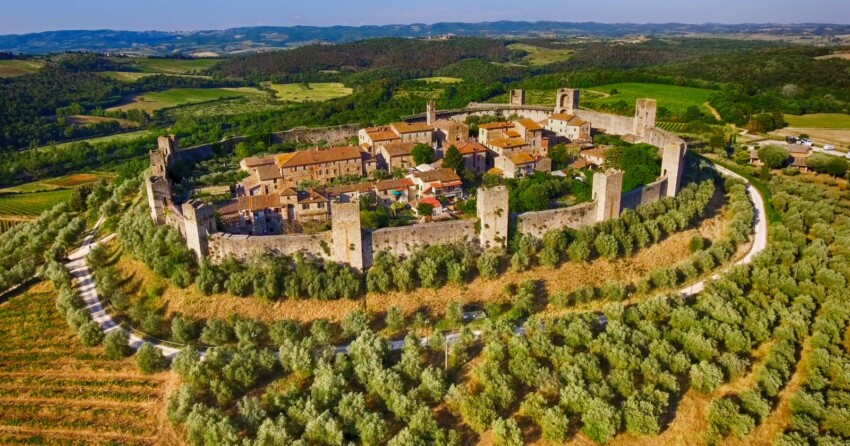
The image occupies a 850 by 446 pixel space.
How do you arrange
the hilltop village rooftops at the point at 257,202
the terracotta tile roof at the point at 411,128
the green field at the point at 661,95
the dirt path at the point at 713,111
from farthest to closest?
1. the green field at the point at 661,95
2. the dirt path at the point at 713,111
3. the terracotta tile roof at the point at 411,128
4. the hilltop village rooftops at the point at 257,202

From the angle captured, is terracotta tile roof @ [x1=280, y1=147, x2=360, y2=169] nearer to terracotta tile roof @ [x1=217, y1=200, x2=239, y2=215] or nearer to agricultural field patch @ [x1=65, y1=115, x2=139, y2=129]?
terracotta tile roof @ [x1=217, y1=200, x2=239, y2=215]

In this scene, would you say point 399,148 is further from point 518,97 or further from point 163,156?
point 518,97

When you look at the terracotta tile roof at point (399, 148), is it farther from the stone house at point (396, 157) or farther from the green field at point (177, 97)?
the green field at point (177, 97)

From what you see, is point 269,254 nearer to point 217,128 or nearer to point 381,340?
point 381,340

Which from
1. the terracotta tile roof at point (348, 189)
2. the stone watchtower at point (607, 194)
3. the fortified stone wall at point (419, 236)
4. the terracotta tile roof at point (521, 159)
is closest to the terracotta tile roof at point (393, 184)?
the terracotta tile roof at point (348, 189)

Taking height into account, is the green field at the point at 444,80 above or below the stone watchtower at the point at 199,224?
above
